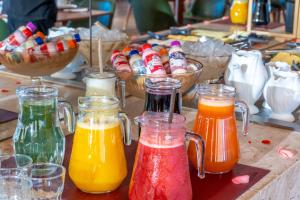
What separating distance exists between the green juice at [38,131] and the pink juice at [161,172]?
185 mm

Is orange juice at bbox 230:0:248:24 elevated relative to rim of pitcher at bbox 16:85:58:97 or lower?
elevated

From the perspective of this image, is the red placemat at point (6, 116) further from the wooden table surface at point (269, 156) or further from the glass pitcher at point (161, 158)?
the glass pitcher at point (161, 158)

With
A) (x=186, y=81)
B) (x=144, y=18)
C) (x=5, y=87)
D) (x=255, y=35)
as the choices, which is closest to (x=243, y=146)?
(x=186, y=81)

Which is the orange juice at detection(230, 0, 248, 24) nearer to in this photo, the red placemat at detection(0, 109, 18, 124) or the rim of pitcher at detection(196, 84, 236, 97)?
the red placemat at detection(0, 109, 18, 124)

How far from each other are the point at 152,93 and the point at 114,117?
0.14m

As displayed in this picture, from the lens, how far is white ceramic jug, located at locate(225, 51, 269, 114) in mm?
1379

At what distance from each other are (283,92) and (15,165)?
73cm

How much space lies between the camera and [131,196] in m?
0.84

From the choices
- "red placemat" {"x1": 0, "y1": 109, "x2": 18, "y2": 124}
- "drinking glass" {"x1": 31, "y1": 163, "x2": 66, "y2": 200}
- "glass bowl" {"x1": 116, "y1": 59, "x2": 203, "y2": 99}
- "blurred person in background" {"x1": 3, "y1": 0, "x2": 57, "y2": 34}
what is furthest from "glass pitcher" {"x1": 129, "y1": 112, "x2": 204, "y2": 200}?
"blurred person in background" {"x1": 3, "y1": 0, "x2": 57, "y2": 34}

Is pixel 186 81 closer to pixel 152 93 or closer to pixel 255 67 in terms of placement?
pixel 255 67

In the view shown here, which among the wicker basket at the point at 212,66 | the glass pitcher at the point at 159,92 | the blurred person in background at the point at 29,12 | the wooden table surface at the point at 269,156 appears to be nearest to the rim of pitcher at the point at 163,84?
the glass pitcher at the point at 159,92

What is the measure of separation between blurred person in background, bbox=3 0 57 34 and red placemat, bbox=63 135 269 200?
215 cm

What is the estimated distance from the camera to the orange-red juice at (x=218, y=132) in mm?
965

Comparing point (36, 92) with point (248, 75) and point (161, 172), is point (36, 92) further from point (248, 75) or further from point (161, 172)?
point (248, 75)
